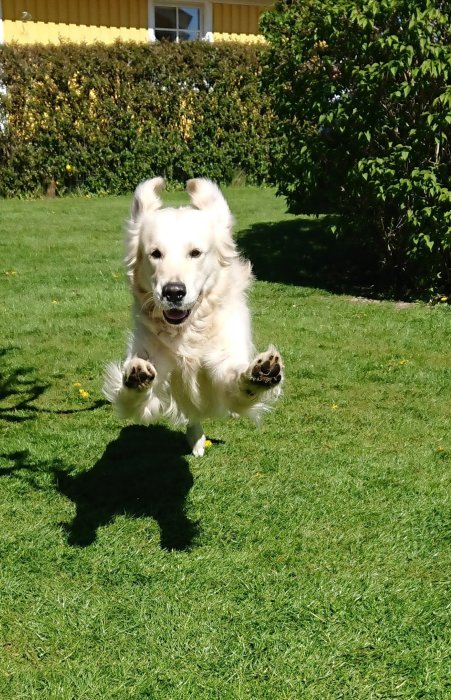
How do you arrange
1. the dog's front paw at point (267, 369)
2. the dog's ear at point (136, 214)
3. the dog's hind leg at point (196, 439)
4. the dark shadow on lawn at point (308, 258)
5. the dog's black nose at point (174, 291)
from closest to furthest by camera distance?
1. the dog's front paw at point (267, 369)
2. the dog's black nose at point (174, 291)
3. the dog's ear at point (136, 214)
4. the dog's hind leg at point (196, 439)
5. the dark shadow on lawn at point (308, 258)

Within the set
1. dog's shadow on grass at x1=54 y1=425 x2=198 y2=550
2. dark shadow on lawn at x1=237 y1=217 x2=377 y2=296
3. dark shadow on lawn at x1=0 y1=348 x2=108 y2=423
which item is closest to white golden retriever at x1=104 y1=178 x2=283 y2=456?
dog's shadow on grass at x1=54 y1=425 x2=198 y2=550

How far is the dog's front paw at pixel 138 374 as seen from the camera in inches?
139

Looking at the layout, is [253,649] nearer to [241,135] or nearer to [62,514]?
[62,514]

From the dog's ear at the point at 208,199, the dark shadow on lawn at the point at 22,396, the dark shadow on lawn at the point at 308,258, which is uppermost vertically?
the dog's ear at the point at 208,199

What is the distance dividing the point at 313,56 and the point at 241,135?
7197 mm

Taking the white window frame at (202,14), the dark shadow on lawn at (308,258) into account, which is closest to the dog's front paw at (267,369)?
the dark shadow on lawn at (308,258)

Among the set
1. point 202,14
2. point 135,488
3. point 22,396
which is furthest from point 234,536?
point 202,14

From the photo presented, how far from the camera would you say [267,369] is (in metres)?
3.52

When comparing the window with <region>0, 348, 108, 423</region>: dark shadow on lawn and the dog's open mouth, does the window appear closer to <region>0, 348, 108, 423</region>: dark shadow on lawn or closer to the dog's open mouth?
<region>0, 348, 108, 423</region>: dark shadow on lawn

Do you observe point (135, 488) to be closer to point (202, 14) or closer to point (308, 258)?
point (308, 258)

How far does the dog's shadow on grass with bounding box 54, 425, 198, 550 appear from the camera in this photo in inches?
167

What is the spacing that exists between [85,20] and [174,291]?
55.0 ft

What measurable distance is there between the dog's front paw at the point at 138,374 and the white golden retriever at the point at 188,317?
1 centimetres

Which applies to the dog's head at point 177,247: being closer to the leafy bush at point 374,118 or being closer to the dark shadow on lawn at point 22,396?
the dark shadow on lawn at point 22,396
